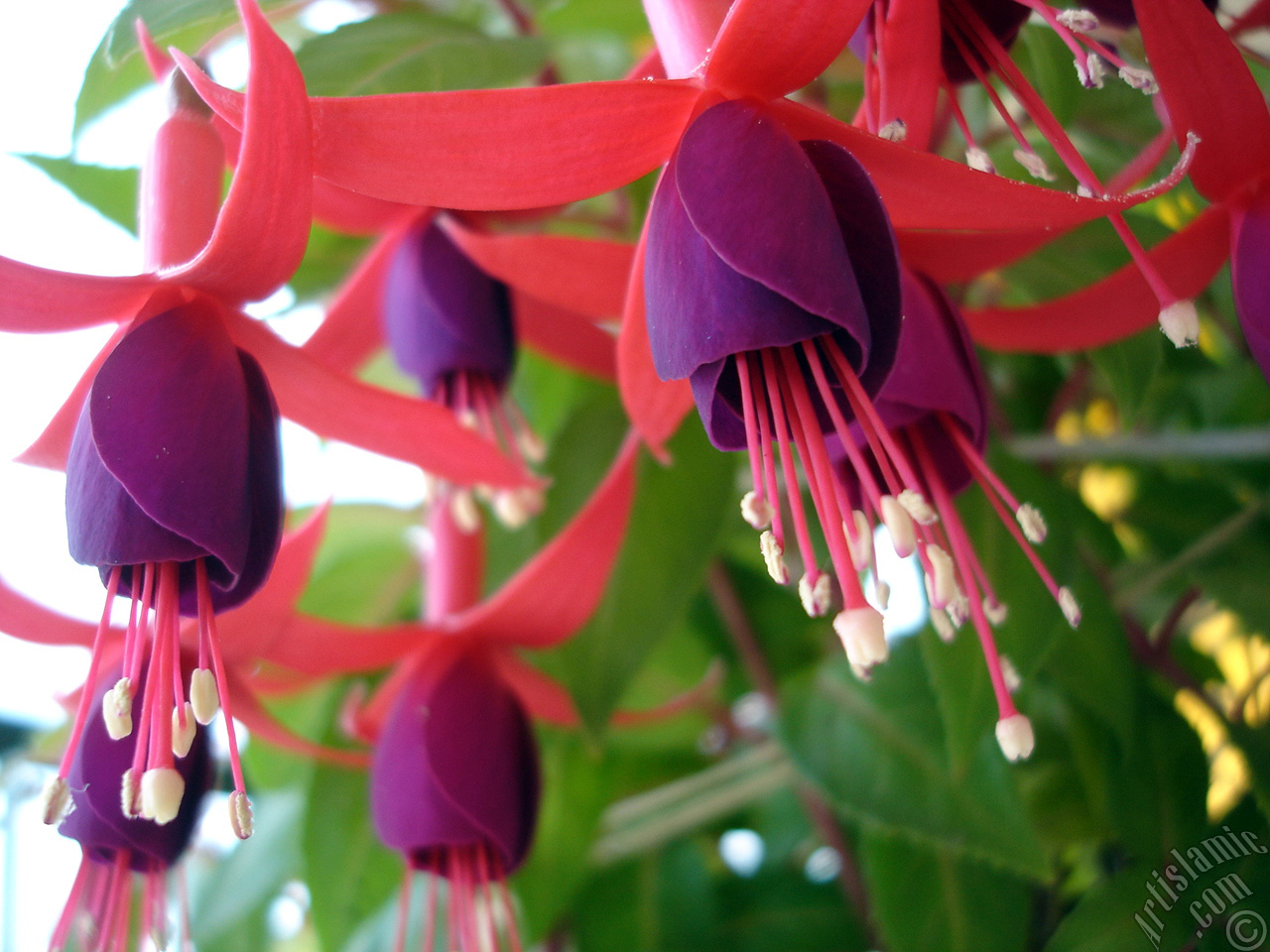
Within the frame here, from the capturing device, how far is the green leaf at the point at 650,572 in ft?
2.04

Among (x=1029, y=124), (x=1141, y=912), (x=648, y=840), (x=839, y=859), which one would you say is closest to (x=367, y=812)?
(x=648, y=840)

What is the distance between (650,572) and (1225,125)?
0.38 m

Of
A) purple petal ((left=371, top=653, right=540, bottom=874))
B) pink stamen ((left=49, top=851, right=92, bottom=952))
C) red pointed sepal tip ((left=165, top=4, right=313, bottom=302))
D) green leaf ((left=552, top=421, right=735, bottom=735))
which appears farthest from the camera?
green leaf ((left=552, top=421, right=735, bottom=735))

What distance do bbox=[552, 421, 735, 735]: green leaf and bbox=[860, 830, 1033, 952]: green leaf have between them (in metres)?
0.21

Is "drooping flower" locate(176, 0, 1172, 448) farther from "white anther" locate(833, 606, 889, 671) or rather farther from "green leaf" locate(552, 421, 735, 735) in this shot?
"green leaf" locate(552, 421, 735, 735)

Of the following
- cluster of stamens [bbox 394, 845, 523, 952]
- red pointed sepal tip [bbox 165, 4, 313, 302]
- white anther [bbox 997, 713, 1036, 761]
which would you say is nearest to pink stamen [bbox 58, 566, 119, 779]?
red pointed sepal tip [bbox 165, 4, 313, 302]

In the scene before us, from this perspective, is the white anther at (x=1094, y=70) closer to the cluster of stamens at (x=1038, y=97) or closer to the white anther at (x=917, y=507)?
the cluster of stamens at (x=1038, y=97)

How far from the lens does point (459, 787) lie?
509 millimetres

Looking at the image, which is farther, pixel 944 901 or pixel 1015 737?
pixel 944 901

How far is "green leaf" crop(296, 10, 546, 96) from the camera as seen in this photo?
1.53 ft

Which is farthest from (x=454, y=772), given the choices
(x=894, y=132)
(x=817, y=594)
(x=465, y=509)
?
(x=894, y=132)

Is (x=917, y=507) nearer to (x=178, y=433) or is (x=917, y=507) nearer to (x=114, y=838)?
(x=178, y=433)

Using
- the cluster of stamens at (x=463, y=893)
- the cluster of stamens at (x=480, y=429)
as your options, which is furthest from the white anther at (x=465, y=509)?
the cluster of stamens at (x=463, y=893)

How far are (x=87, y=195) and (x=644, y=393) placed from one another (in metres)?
0.42
